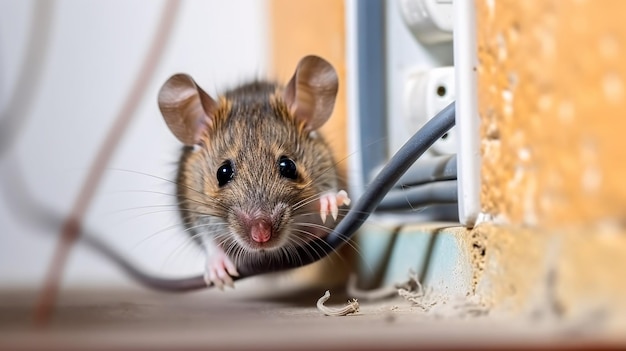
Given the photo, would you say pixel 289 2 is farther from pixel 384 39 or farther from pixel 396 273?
pixel 396 273

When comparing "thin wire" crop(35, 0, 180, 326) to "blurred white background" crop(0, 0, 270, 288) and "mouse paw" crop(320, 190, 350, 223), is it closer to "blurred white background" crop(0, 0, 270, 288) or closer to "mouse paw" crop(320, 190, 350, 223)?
"blurred white background" crop(0, 0, 270, 288)

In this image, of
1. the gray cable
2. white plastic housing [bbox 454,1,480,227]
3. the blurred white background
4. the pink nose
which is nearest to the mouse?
the pink nose

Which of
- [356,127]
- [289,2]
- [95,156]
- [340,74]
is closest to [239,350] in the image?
[356,127]

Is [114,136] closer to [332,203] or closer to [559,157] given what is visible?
[332,203]

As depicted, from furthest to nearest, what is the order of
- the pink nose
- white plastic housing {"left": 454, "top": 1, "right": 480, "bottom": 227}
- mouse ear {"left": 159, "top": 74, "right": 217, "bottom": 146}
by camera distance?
1. mouse ear {"left": 159, "top": 74, "right": 217, "bottom": 146}
2. the pink nose
3. white plastic housing {"left": 454, "top": 1, "right": 480, "bottom": 227}

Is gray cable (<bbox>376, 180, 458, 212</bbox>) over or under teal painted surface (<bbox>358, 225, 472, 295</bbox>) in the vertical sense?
over

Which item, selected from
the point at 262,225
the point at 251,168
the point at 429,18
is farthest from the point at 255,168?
the point at 429,18
